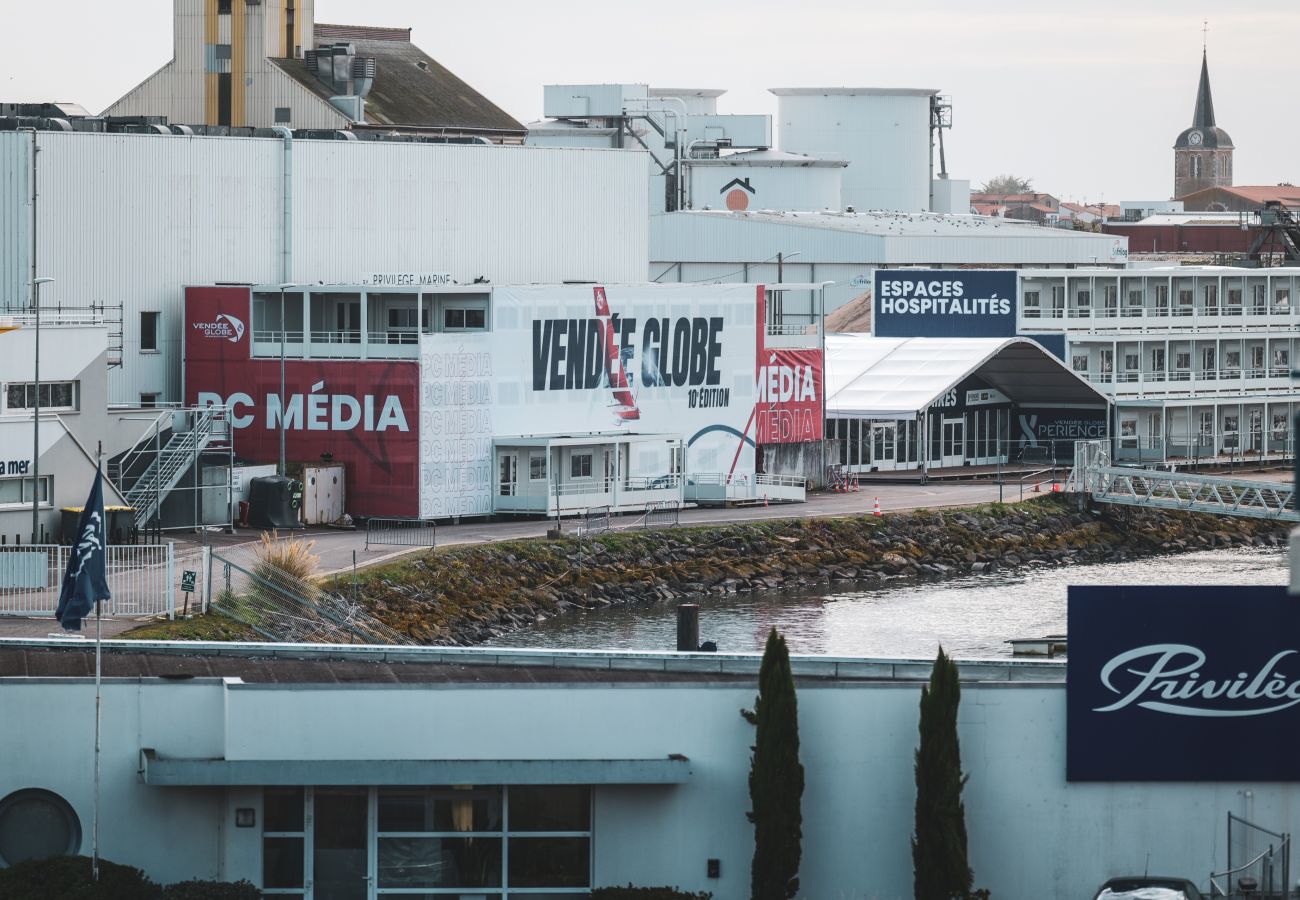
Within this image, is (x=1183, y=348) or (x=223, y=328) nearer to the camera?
(x=223, y=328)

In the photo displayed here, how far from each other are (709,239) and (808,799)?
66.2m

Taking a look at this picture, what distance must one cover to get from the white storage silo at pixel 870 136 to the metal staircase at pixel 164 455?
224 feet

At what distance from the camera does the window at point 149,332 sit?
53875 mm

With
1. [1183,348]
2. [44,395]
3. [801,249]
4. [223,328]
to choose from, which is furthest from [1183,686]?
[801,249]

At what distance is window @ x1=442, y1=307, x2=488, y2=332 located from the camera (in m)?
54.2

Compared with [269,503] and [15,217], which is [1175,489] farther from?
[15,217]

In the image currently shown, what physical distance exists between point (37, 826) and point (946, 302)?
54.6m

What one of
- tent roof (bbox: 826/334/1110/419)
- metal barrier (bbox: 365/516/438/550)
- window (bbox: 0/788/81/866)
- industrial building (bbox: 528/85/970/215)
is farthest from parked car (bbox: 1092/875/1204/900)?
industrial building (bbox: 528/85/970/215)

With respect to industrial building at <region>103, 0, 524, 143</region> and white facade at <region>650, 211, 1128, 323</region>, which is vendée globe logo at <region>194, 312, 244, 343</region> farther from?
white facade at <region>650, 211, 1128, 323</region>

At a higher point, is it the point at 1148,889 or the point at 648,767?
the point at 648,767

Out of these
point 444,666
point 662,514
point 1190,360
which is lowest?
point 444,666

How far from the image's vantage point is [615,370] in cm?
5694

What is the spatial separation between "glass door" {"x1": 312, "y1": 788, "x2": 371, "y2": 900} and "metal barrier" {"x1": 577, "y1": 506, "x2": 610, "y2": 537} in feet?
98.5

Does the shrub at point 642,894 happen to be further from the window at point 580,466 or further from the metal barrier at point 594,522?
the window at point 580,466
